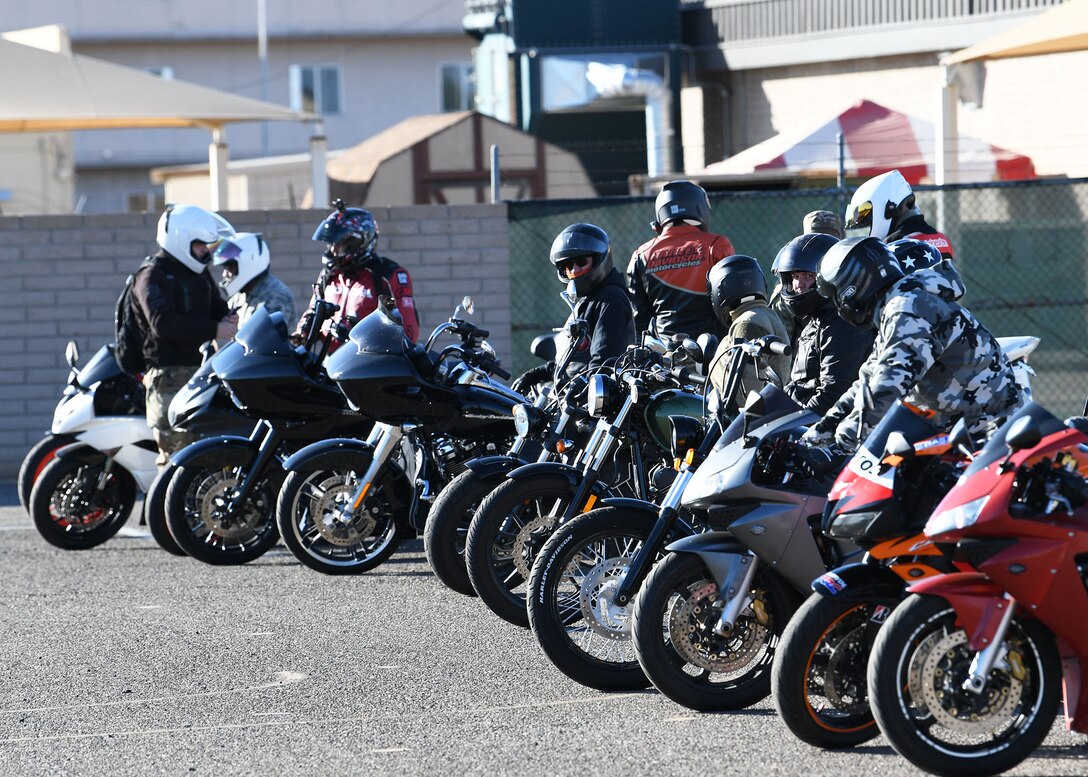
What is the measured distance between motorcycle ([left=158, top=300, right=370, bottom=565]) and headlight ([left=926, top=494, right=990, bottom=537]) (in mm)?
4507

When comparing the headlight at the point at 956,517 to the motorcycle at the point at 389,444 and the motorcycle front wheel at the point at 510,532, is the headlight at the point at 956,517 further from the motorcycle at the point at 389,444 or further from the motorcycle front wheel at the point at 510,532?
the motorcycle at the point at 389,444

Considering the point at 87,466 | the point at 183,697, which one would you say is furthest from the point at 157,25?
the point at 183,697

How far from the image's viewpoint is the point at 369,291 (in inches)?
362

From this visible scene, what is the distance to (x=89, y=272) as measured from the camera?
12.7 metres

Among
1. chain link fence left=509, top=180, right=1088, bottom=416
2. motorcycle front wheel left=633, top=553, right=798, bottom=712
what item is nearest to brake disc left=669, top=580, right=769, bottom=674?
motorcycle front wheel left=633, top=553, right=798, bottom=712

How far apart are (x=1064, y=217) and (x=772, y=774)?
8845 mm

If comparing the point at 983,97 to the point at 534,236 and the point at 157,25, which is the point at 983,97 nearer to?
the point at 534,236

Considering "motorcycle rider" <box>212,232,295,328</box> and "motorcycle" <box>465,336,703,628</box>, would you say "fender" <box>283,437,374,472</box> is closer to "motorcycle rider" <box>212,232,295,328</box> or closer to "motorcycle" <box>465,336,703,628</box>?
"motorcycle" <box>465,336,703,628</box>

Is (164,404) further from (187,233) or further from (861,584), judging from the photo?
(861,584)

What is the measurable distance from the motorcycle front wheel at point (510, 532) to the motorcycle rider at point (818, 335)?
3.59 feet

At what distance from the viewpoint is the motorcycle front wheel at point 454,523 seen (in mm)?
7133

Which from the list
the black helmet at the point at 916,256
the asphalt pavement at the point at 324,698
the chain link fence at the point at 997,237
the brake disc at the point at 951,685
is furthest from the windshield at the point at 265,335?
the brake disc at the point at 951,685

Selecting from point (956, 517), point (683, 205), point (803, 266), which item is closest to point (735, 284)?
point (803, 266)

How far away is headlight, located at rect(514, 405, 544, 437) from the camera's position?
7066 millimetres
